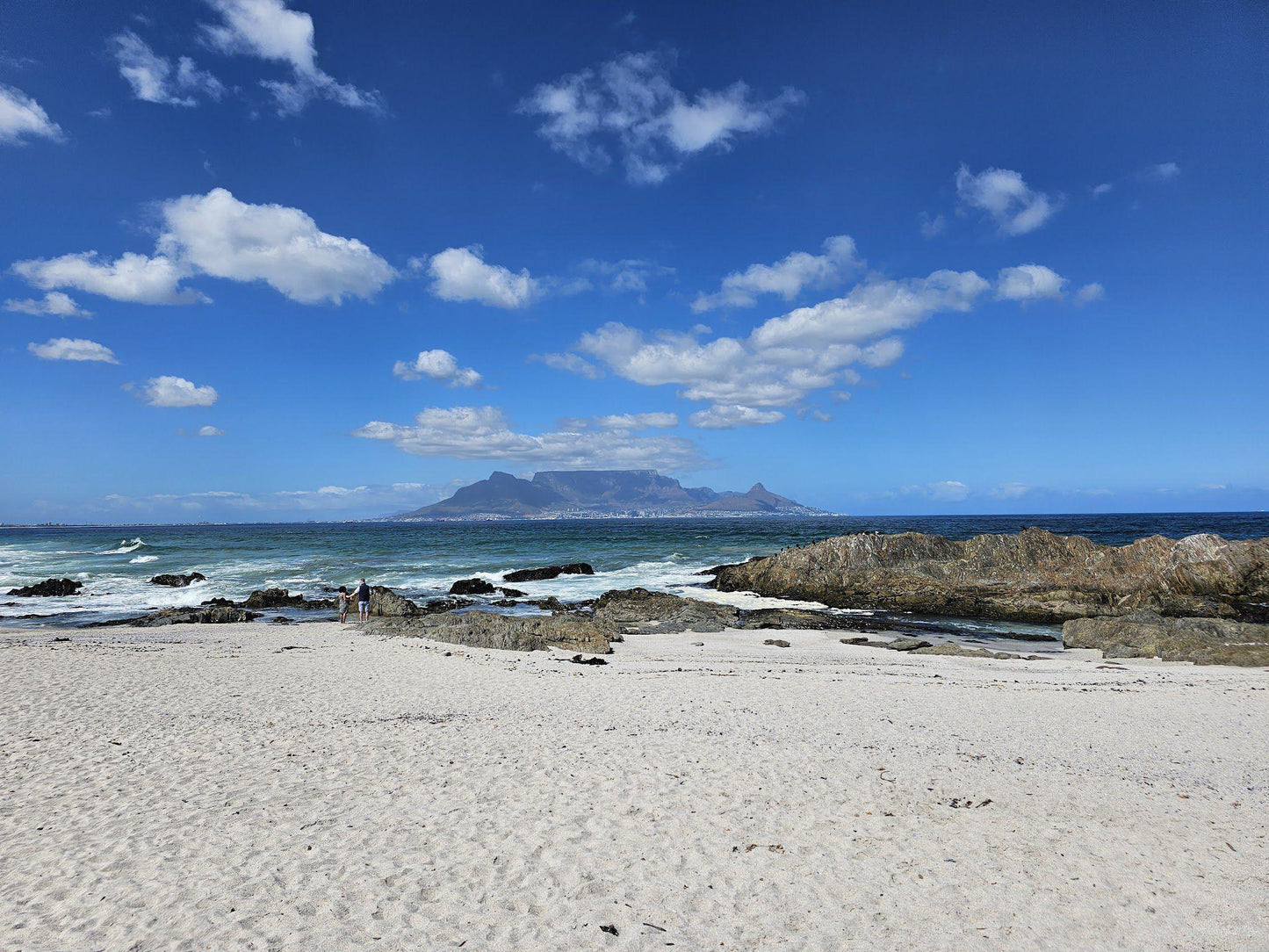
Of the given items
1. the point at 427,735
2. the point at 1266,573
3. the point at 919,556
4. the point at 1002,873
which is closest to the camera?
the point at 1002,873

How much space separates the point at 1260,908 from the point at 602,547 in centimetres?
6206

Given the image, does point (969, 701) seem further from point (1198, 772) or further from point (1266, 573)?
point (1266, 573)

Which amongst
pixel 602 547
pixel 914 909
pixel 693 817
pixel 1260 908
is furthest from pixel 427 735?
pixel 602 547

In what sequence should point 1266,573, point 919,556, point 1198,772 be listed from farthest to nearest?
1. point 919,556
2. point 1266,573
3. point 1198,772

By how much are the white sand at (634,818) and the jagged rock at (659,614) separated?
32.3ft

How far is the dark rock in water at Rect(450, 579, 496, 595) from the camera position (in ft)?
121

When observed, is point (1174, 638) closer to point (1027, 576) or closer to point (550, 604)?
point (1027, 576)

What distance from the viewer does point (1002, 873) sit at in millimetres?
6301

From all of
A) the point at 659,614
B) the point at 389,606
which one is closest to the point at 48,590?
the point at 389,606

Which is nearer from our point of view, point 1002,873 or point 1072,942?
point 1072,942

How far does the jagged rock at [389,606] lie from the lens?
90.1ft

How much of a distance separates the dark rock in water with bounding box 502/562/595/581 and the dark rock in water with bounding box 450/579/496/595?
4304 mm

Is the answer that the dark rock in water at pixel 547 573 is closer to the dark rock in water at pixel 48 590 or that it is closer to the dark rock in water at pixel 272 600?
the dark rock in water at pixel 272 600

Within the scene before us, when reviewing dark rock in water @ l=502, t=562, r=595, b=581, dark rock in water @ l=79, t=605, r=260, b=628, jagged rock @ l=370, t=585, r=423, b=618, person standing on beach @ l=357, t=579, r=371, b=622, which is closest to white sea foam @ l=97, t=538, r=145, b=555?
dark rock in water @ l=502, t=562, r=595, b=581
